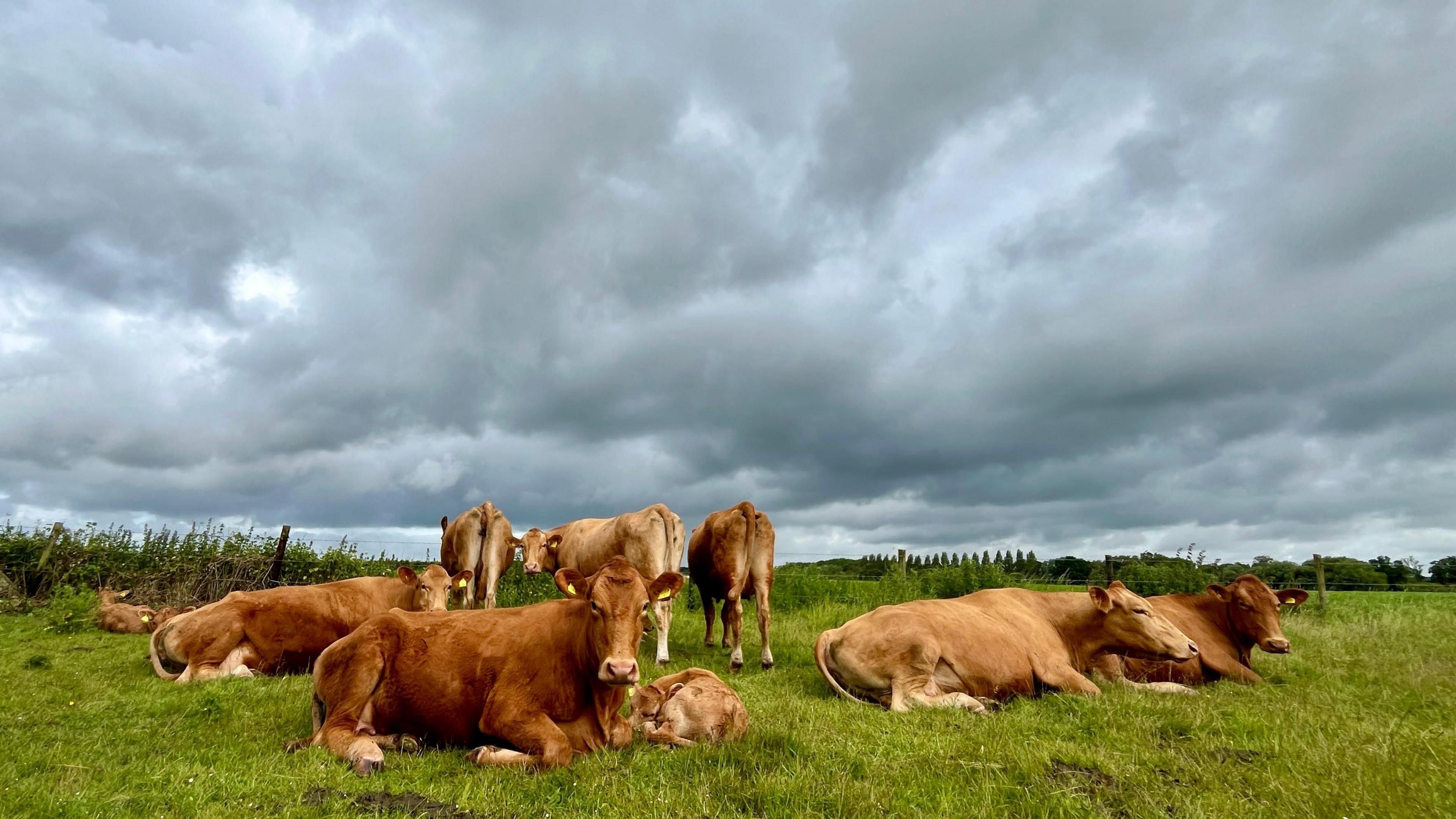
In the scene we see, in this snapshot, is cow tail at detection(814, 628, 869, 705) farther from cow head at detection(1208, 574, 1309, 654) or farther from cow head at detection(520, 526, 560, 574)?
cow head at detection(520, 526, 560, 574)

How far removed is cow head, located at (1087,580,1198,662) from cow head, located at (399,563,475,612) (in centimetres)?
861

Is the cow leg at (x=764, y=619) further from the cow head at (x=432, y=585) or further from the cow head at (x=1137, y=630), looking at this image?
the cow head at (x=1137, y=630)

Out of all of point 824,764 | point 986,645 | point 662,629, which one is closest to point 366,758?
point 824,764

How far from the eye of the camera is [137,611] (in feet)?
57.1

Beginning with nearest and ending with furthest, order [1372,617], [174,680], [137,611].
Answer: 1. [174,680]
2. [137,611]
3. [1372,617]

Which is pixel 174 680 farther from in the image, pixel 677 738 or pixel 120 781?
pixel 677 738

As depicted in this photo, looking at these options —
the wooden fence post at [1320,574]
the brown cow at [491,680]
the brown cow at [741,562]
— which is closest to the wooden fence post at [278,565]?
the brown cow at [741,562]

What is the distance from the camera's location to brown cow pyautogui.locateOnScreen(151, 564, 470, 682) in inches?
399

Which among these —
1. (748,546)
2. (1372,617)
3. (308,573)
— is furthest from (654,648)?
(1372,617)

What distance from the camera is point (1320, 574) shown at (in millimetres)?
24859

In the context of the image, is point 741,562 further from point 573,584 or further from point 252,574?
point 252,574

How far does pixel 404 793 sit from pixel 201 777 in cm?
167

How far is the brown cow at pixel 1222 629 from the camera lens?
34.2 ft

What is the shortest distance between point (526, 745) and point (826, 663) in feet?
14.7
